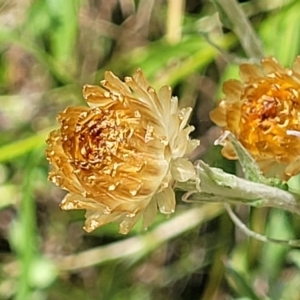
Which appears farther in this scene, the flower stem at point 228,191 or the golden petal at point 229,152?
the golden petal at point 229,152

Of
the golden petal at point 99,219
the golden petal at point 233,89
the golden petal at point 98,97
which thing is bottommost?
the golden petal at point 233,89

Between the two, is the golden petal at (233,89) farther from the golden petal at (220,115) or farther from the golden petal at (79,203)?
the golden petal at (79,203)

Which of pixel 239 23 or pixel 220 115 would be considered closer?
pixel 220 115

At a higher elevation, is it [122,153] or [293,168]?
[122,153]

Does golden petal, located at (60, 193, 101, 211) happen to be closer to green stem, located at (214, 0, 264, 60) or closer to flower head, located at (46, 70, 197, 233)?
flower head, located at (46, 70, 197, 233)

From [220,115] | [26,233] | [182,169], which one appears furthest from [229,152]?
[26,233]

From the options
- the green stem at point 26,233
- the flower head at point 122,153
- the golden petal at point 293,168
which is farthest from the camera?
the green stem at point 26,233

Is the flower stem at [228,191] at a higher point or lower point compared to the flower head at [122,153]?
lower

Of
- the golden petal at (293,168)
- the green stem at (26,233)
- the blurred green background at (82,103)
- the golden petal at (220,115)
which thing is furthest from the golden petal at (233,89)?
the green stem at (26,233)

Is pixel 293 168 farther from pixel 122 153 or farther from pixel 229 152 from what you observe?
pixel 122 153
